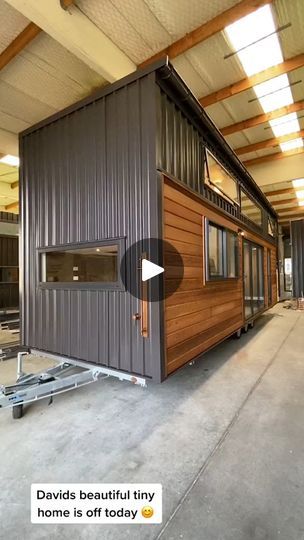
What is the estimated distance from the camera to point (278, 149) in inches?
284

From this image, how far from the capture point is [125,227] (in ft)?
9.39

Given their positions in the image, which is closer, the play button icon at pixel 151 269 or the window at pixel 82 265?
the play button icon at pixel 151 269

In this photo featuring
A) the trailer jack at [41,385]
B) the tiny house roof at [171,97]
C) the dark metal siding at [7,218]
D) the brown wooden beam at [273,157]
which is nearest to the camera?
the trailer jack at [41,385]

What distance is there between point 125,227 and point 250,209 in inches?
204

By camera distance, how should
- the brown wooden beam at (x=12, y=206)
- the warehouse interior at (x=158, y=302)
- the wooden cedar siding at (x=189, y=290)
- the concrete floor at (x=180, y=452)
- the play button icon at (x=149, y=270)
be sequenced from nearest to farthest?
the concrete floor at (x=180, y=452) → the warehouse interior at (x=158, y=302) → the play button icon at (x=149, y=270) → the wooden cedar siding at (x=189, y=290) → the brown wooden beam at (x=12, y=206)

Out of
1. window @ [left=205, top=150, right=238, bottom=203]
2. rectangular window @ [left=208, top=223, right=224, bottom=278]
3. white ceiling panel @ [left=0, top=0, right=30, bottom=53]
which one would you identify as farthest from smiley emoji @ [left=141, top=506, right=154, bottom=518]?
white ceiling panel @ [left=0, top=0, right=30, bottom=53]

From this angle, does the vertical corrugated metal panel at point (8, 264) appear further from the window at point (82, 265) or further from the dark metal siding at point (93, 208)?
the window at point (82, 265)

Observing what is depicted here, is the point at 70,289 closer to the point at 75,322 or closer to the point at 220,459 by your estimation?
the point at 75,322

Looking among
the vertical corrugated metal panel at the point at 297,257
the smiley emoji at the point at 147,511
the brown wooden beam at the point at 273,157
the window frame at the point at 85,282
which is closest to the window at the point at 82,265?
the window frame at the point at 85,282

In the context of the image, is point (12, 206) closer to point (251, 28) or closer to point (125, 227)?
point (125, 227)

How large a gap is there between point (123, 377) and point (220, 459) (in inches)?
46.5

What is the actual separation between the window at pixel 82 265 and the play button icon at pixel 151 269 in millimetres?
163

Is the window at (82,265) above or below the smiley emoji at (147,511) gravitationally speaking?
above

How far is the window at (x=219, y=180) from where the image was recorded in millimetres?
4047
